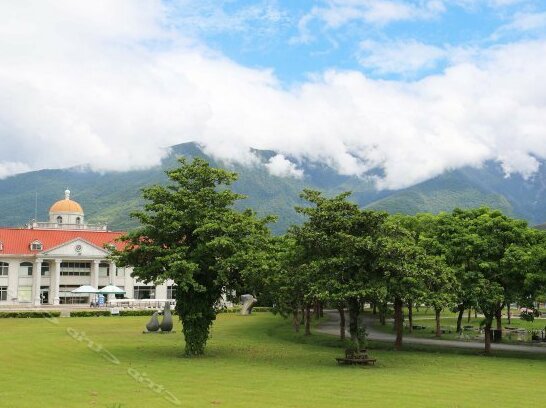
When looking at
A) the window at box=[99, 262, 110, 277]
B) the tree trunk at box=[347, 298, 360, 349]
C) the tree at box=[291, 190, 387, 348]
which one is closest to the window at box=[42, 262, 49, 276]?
the window at box=[99, 262, 110, 277]

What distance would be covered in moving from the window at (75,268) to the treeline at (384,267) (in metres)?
73.3

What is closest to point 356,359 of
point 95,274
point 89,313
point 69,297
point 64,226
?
point 89,313

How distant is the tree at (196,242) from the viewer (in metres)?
33.2

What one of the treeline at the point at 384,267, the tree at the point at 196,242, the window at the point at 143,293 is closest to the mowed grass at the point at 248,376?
A: the tree at the point at 196,242

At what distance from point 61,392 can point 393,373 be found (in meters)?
15.1

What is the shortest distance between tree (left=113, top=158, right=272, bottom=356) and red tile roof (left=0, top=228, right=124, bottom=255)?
208 feet

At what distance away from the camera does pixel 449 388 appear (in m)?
25.3

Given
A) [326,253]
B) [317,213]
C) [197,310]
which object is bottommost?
[197,310]

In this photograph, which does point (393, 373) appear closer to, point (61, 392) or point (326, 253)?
point (326, 253)

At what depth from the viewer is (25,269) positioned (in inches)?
3920

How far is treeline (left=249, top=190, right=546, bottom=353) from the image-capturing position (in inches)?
1240

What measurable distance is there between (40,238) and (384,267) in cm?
8322

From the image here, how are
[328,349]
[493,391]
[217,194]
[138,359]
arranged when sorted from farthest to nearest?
[328,349] → [217,194] → [138,359] → [493,391]

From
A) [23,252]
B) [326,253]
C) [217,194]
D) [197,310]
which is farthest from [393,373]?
[23,252]
